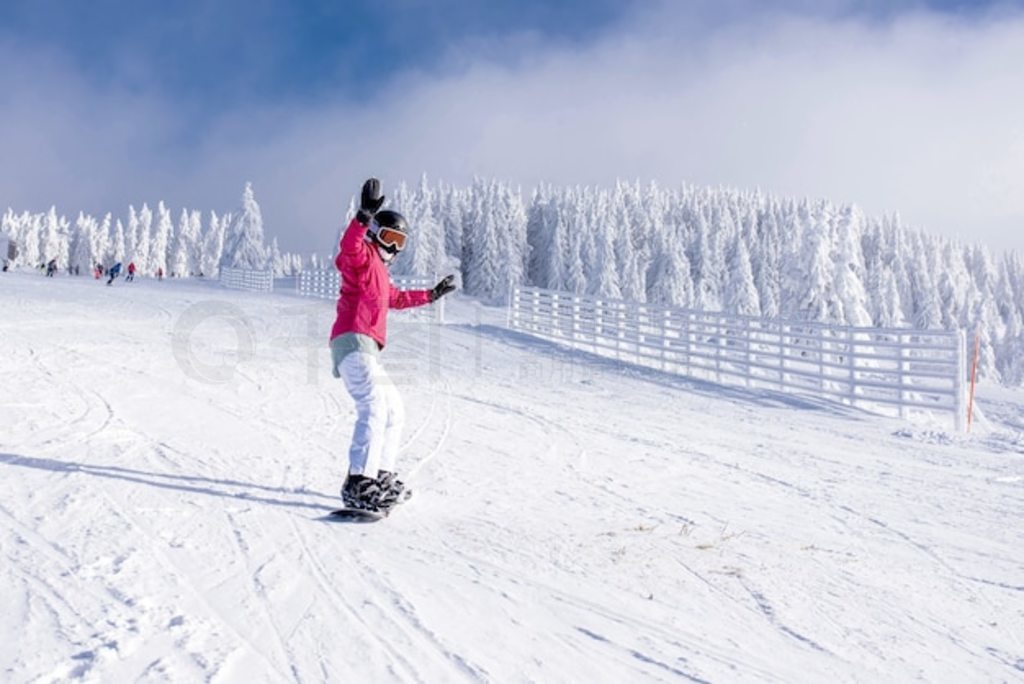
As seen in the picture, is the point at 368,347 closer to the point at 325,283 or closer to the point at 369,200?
the point at 369,200

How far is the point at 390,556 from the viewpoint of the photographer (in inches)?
135

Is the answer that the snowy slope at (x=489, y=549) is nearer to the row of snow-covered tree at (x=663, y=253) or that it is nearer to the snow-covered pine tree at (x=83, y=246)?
the row of snow-covered tree at (x=663, y=253)

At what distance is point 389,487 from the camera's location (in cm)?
408

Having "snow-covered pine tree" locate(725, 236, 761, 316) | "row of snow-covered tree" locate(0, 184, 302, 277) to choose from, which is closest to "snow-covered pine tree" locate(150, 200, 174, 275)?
"row of snow-covered tree" locate(0, 184, 302, 277)

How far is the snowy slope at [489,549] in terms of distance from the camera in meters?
2.44

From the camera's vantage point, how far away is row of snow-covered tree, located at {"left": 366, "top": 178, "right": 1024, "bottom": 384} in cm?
3572

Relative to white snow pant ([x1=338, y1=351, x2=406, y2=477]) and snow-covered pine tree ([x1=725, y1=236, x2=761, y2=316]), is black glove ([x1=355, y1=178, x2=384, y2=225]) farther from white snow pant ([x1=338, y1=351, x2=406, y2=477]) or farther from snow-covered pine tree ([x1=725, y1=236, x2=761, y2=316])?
snow-covered pine tree ([x1=725, y1=236, x2=761, y2=316])

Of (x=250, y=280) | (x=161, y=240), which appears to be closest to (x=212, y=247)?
(x=161, y=240)

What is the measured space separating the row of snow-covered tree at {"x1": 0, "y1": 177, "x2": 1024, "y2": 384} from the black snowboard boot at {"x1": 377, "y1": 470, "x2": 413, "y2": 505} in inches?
1361

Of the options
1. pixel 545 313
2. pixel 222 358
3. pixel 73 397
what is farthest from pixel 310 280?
pixel 73 397

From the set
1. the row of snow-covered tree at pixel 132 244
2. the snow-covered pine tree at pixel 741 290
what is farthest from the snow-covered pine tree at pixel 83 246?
the snow-covered pine tree at pixel 741 290

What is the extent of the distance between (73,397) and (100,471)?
3.07 metres

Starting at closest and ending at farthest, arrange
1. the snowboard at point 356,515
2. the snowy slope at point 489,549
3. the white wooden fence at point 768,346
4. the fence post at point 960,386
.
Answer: the snowy slope at point 489,549 < the snowboard at point 356,515 < the fence post at point 960,386 < the white wooden fence at point 768,346

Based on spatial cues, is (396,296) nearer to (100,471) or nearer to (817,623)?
(100,471)
